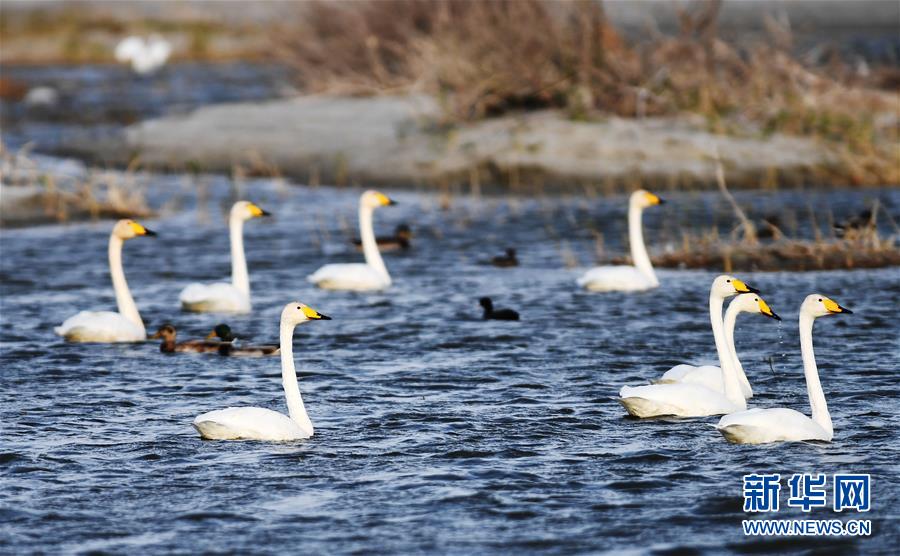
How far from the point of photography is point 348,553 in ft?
28.9

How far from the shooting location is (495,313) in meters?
16.3

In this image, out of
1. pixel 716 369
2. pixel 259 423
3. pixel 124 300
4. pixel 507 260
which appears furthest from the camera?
pixel 507 260

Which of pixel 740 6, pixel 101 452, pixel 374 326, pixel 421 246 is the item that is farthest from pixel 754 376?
pixel 740 6

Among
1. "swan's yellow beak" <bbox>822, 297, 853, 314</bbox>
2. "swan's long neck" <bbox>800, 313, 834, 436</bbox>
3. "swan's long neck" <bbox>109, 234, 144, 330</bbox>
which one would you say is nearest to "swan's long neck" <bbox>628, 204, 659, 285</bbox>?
"swan's long neck" <bbox>109, 234, 144, 330</bbox>

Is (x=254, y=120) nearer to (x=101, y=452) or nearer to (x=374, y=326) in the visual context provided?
(x=374, y=326)

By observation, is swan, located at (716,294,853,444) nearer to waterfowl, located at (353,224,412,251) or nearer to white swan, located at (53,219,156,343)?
white swan, located at (53,219,156,343)

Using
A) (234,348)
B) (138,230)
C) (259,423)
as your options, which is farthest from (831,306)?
(138,230)

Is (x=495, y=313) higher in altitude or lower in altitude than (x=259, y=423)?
lower

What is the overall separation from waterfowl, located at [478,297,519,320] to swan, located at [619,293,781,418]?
448cm

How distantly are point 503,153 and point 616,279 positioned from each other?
1143cm

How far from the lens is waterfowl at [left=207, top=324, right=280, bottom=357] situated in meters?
14.6

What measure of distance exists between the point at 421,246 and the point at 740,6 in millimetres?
129737

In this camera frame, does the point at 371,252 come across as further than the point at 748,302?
Yes

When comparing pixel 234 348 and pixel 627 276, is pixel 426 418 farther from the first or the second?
pixel 627 276
